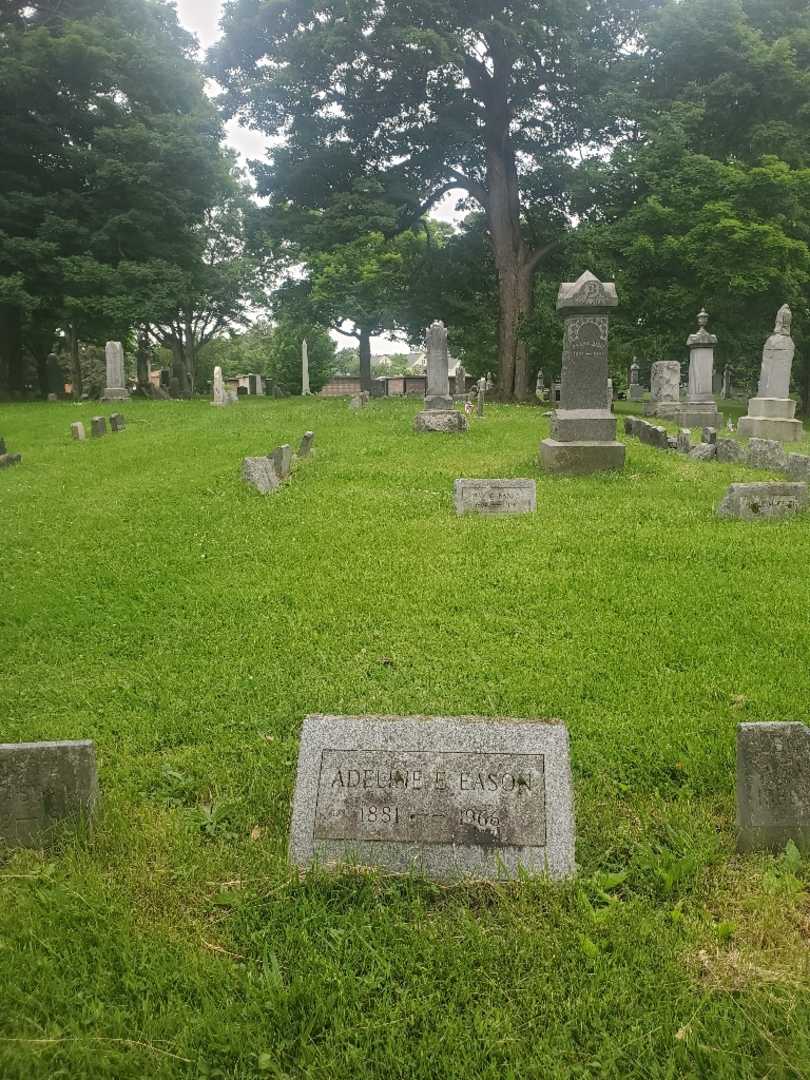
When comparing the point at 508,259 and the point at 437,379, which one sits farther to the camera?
the point at 508,259

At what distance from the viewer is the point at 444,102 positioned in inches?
1087

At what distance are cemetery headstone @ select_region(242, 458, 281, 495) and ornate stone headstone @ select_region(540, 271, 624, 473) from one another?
4.50 meters

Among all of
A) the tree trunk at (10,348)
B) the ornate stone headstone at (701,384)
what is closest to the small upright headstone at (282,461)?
the ornate stone headstone at (701,384)

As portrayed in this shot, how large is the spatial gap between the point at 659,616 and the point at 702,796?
7.48ft

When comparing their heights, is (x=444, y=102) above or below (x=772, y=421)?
above

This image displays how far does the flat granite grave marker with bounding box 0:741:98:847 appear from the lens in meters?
3.39

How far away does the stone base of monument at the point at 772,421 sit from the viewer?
64.2ft

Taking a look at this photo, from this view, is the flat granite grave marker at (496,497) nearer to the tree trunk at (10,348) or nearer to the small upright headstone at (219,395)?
the small upright headstone at (219,395)

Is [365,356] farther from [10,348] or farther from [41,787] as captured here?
[41,787]

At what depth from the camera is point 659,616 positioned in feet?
19.6

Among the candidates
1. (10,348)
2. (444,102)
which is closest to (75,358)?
(10,348)

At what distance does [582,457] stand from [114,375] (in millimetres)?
20653

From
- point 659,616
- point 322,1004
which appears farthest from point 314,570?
point 322,1004

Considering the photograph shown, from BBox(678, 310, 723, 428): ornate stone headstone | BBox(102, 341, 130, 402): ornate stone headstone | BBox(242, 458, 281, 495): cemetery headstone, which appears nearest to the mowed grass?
BBox(242, 458, 281, 495): cemetery headstone
